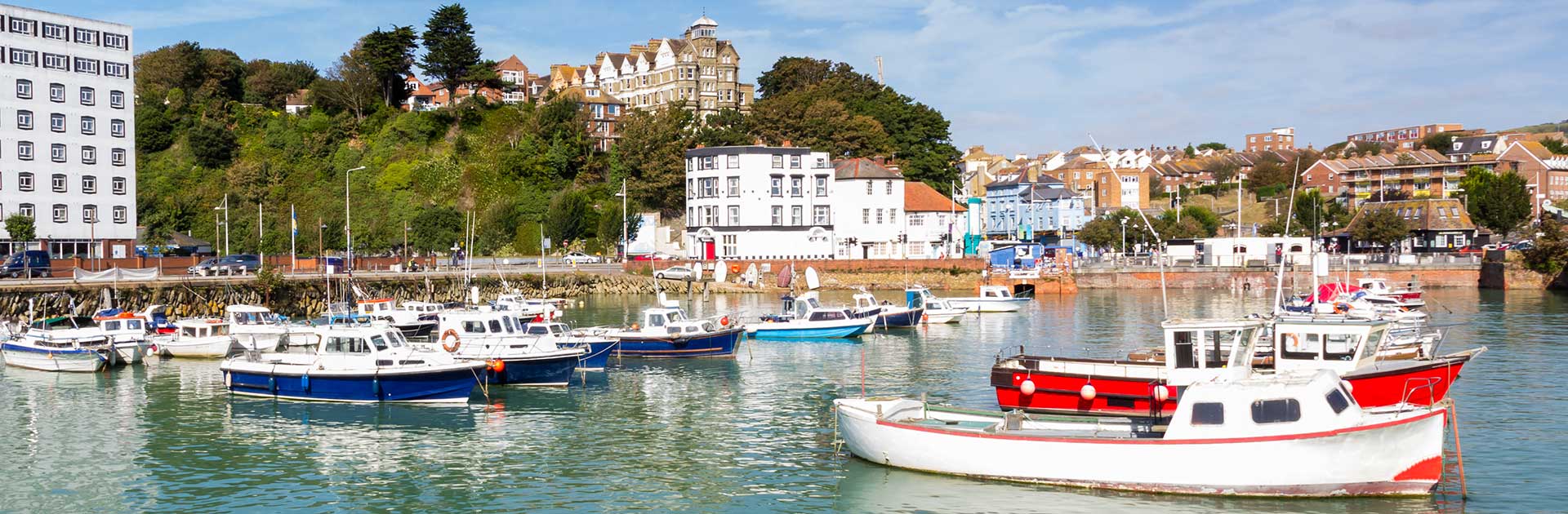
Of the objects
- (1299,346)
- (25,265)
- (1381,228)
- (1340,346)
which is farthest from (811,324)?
(1381,228)

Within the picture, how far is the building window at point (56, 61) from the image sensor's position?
267ft

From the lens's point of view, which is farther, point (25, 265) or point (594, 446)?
point (25, 265)

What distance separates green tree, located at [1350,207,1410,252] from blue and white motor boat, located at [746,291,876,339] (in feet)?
236

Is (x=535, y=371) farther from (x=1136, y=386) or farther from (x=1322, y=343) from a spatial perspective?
(x=1322, y=343)

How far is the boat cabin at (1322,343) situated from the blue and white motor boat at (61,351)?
40.7 meters

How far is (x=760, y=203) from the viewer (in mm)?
102250

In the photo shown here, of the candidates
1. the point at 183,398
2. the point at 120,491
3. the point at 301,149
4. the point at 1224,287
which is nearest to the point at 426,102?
the point at 301,149

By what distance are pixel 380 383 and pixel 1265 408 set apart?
24.5m

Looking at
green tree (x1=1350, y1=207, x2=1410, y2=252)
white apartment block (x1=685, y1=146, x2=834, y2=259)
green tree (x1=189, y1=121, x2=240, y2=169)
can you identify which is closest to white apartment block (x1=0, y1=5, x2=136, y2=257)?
green tree (x1=189, y1=121, x2=240, y2=169)

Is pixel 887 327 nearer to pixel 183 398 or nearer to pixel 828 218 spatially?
pixel 183 398

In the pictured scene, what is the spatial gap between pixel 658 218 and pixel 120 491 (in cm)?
8507

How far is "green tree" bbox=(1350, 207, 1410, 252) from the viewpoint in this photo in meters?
110

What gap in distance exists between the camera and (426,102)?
144 meters

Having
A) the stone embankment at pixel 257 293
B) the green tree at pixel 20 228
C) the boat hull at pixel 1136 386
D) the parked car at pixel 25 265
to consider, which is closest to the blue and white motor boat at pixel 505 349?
the boat hull at pixel 1136 386
